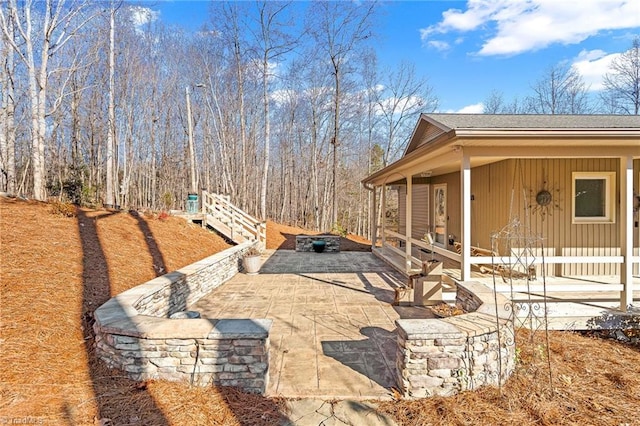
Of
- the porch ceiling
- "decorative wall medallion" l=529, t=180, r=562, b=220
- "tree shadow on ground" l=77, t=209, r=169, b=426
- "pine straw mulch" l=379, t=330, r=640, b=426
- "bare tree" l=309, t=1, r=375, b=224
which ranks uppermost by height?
"bare tree" l=309, t=1, r=375, b=224

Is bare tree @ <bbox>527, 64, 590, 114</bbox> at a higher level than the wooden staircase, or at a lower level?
higher

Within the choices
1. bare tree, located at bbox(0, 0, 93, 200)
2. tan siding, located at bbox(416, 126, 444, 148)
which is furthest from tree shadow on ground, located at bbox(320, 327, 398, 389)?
bare tree, located at bbox(0, 0, 93, 200)

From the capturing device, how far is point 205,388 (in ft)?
9.65

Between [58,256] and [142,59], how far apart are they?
56.9ft

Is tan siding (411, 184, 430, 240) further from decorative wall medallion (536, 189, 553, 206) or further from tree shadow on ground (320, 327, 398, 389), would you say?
tree shadow on ground (320, 327, 398, 389)

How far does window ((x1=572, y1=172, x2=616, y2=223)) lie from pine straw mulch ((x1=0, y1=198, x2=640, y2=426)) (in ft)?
9.23

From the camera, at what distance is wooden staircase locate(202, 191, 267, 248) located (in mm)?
11289

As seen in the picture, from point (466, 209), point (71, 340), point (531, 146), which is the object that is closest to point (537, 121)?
point (531, 146)

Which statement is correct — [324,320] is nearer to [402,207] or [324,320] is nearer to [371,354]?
[371,354]

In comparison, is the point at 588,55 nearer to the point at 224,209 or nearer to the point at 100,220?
the point at 224,209

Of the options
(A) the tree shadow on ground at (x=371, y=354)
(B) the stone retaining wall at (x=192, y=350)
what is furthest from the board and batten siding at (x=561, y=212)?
(B) the stone retaining wall at (x=192, y=350)

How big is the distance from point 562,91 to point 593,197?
21.3 metres

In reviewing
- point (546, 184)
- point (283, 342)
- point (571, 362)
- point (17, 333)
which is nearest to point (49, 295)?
point (17, 333)

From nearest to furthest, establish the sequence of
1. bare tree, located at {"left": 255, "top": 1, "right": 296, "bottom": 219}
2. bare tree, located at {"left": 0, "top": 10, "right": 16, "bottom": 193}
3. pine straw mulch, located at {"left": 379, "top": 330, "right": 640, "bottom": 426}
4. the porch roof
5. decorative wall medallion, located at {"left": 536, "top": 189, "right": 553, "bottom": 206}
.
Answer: pine straw mulch, located at {"left": 379, "top": 330, "right": 640, "bottom": 426} < the porch roof < decorative wall medallion, located at {"left": 536, "top": 189, "right": 553, "bottom": 206} < bare tree, located at {"left": 0, "top": 10, "right": 16, "bottom": 193} < bare tree, located at {"left": 255, "top": 1, "right": 296, "bottom": 219}
